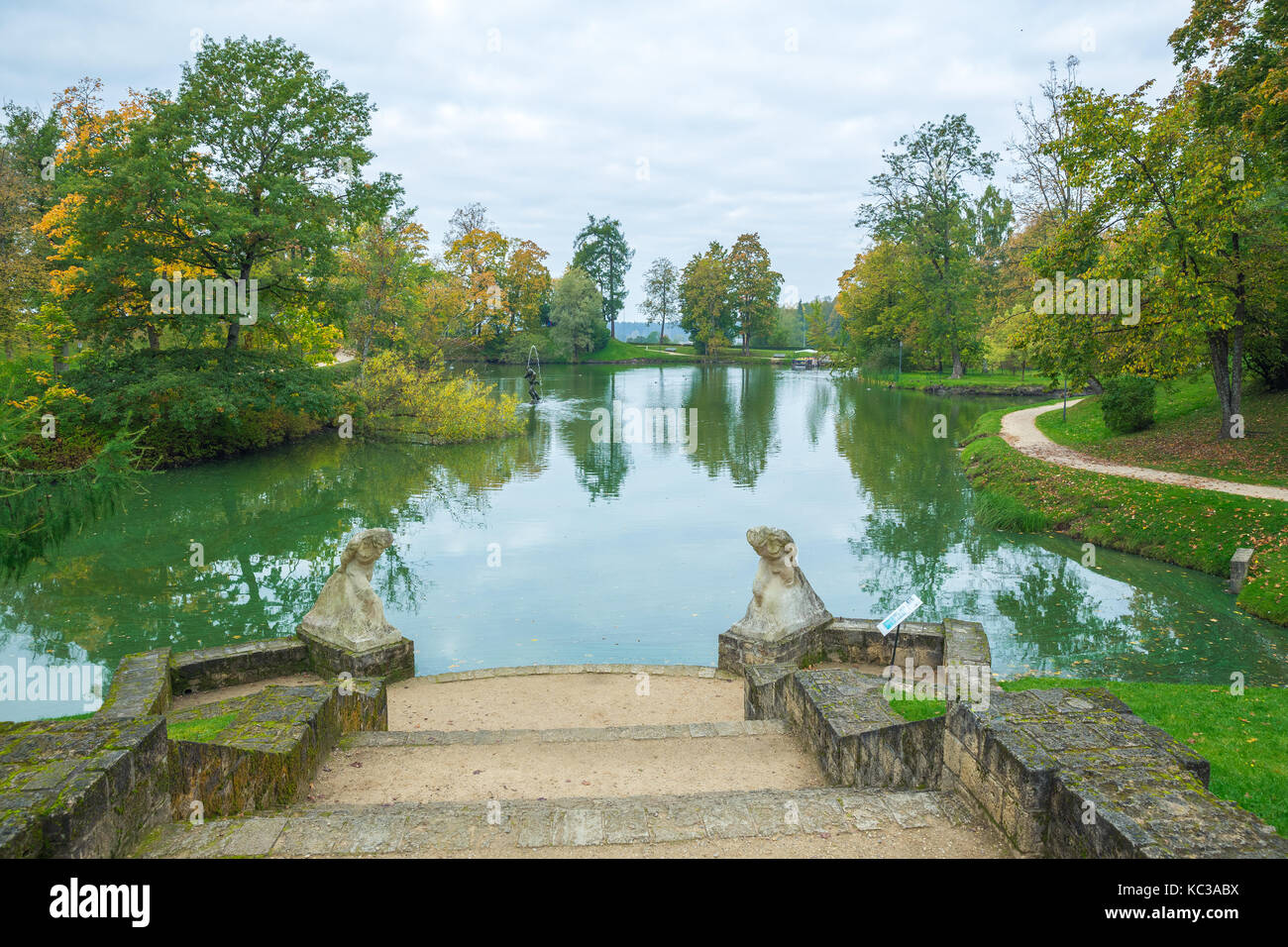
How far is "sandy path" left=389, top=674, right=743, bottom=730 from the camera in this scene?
7.88 metres

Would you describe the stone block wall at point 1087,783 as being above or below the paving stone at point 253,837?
above

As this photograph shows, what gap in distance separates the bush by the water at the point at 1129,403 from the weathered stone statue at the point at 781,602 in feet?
64.2

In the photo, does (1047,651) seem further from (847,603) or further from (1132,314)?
(1132,314)

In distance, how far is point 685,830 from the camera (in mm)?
3982

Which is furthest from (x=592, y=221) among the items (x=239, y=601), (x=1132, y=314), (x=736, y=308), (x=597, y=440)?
(x=239, y=601)

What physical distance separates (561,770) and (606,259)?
3819 inches

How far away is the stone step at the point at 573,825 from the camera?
379 centimetres

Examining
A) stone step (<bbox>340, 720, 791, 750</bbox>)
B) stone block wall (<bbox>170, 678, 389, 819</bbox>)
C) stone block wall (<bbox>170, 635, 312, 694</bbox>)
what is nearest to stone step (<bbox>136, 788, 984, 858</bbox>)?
stone block wall (<bbox>170, 678, 389, 819</bbox>)

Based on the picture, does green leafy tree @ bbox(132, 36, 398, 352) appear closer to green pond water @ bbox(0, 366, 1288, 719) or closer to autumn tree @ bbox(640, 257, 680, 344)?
green pond water @ bbox(0, 366, 1288, 719)

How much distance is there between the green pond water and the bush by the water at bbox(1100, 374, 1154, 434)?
4849mm

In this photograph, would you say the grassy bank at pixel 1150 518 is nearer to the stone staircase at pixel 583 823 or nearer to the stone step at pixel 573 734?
the stone step at pixel 573 734

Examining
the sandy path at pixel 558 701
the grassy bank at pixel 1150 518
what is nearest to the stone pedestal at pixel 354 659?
the sandy path at pixel 558 701

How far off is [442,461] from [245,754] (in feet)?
74.3

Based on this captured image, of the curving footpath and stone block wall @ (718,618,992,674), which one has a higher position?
the curving footpath
